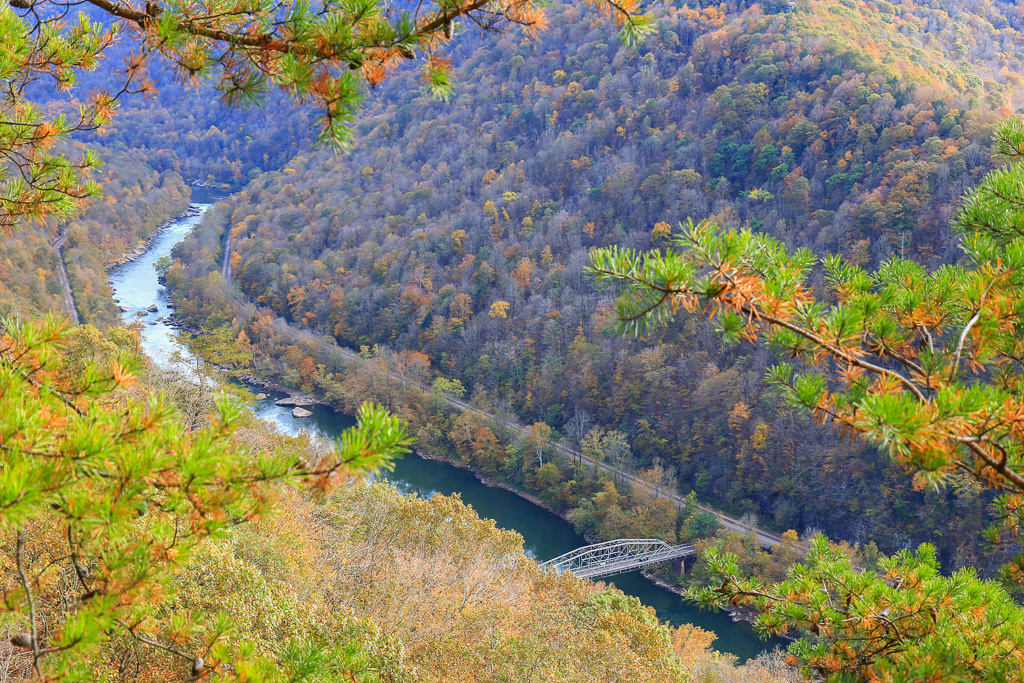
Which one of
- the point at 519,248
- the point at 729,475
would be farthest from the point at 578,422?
the point at 519,248

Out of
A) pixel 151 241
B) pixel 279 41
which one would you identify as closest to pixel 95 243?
pixel 151 241

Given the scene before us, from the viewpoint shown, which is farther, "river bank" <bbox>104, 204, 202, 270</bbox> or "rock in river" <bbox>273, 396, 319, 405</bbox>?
"river bank" <bbox>104, 204, 202, 270</bbox>

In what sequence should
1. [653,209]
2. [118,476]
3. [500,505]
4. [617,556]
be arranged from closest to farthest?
1. [118,476]
2. [617,556]
3. [500,505]
4. [653,209]

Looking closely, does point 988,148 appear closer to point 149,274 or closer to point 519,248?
point 519,248

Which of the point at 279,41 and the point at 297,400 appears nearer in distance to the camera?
the point at 279,41

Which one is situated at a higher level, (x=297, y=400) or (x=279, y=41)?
(x=279, y=41)

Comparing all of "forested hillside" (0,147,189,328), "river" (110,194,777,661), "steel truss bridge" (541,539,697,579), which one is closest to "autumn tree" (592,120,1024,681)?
"river" (110,194,777,661)

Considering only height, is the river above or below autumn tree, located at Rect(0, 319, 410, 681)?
below

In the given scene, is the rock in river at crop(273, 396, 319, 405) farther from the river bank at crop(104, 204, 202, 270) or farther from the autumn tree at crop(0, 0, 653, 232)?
the autumn tree at crop(0, 0, 653, 232)

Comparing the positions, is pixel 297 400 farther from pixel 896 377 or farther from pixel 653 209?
pixel 896 377
